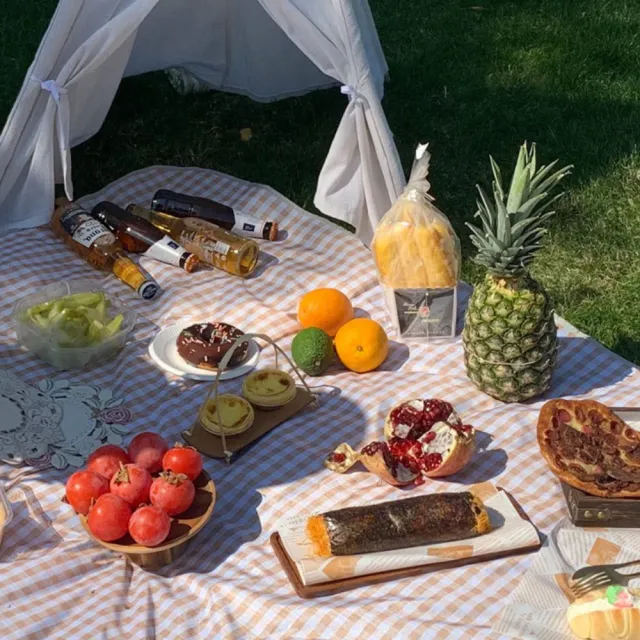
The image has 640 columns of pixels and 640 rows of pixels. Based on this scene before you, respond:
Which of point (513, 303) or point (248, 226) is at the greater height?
point (513, 303)

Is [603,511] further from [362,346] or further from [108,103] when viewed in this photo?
[108,103]

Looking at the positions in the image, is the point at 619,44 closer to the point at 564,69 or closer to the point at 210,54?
the point at 564,69

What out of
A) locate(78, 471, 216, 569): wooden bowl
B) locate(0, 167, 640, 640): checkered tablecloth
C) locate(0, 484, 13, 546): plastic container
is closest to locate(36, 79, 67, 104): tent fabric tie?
locate(0, 167, 640, 640): checkered tablecloth

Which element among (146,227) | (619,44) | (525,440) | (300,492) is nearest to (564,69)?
(619,44)

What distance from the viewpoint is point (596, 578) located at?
2.19m

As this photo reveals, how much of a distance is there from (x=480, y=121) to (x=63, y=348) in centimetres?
247

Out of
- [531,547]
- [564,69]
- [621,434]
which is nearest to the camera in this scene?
[531,547]

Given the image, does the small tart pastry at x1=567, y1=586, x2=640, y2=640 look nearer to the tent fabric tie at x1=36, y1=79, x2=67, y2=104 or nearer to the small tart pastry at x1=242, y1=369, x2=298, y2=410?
the small tart pastry at x1=242, y1=369, x2=298, y2=410

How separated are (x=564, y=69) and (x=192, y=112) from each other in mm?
1919

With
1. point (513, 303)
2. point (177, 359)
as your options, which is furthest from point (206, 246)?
point (513, 303)

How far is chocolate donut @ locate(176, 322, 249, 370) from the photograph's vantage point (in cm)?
307

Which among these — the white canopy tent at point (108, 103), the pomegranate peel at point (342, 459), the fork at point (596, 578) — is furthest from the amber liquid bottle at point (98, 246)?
the fork at point (596, 578)

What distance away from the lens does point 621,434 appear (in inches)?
102

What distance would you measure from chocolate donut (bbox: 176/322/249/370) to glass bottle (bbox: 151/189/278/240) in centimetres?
77
